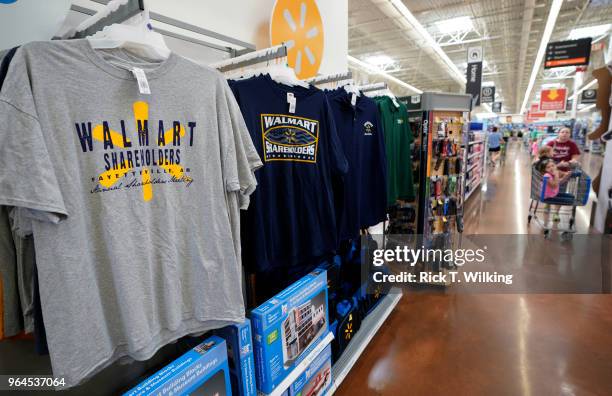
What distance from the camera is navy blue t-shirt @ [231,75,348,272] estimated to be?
1.54 m

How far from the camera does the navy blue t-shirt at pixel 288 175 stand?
154 cm

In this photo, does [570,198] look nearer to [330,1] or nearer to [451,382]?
[451,382]

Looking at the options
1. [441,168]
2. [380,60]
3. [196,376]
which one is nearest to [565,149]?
[441,168]

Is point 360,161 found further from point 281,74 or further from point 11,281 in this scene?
point 11,281

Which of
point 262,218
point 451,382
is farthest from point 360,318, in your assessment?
point 262,218

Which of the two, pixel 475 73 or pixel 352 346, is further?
pixel 475 73

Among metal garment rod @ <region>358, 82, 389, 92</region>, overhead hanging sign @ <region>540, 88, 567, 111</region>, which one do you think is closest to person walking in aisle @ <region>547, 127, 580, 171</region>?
metal garment rod @ <region>358, 82, 389, 92</region>

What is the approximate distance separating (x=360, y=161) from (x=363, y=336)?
1.52m

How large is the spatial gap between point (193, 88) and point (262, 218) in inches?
26.6

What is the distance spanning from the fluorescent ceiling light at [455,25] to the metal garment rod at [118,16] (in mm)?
10748

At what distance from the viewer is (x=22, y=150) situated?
2.64 feet

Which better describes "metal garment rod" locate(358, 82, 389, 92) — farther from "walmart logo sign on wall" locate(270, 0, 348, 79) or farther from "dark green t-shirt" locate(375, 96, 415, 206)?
"walmart logo sign on wall" locate(270, 0, 348, 79)

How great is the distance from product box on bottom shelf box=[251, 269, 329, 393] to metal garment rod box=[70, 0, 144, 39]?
1304 mm

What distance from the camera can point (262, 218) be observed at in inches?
61.5
